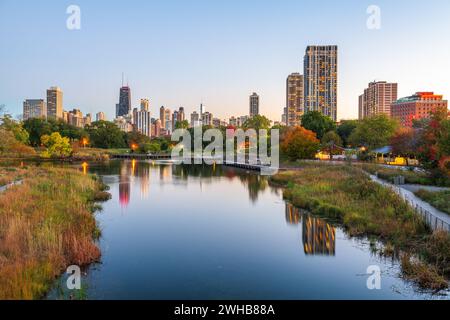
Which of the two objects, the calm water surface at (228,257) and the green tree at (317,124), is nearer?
the calm water surface at (228,257)

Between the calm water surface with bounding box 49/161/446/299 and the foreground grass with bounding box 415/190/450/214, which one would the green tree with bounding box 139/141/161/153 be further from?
the foreground grass with bounding box 415/190/450/214

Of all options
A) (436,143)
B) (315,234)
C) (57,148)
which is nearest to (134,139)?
(57,148)

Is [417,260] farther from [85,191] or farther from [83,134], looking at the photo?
[83,134]

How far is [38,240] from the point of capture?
13.6 m

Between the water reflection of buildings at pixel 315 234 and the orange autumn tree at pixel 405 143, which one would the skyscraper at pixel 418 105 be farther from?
the water reflection of buildings at pixel 315 234

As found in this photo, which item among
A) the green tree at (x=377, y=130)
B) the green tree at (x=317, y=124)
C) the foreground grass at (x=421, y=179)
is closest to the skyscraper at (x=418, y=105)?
the green tree at (x=317, y=124)

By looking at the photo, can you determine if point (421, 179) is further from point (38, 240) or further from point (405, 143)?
point (38, 240)

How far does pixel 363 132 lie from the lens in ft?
209

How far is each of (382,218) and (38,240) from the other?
1578cm

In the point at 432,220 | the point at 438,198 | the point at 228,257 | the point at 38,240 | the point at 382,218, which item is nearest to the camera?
the point at 38,240

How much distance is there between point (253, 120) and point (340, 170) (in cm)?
9977

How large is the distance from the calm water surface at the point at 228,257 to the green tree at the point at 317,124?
2099 inches

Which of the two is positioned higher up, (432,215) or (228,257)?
(432,215)

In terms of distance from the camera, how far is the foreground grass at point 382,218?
506 inches
